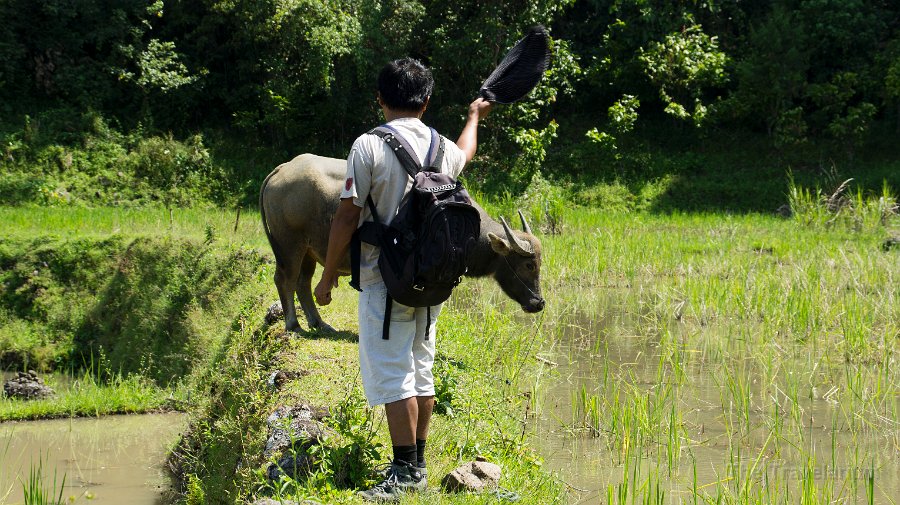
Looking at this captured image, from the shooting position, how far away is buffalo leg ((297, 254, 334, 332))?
720 cm

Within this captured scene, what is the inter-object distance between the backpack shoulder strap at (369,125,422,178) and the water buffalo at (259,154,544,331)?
2.27 metres

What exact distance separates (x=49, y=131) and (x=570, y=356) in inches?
527

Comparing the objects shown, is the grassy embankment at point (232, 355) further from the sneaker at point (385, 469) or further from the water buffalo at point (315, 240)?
the water buffalo at point (315, 240)

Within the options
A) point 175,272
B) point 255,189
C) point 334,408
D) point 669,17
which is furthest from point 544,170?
point 334,408

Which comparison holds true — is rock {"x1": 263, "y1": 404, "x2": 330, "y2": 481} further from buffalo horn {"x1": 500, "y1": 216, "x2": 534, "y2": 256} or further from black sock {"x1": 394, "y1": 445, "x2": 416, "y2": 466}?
buffalo horn {"x1": 500, "y1": 216, "x2": 534, "y2": 256}

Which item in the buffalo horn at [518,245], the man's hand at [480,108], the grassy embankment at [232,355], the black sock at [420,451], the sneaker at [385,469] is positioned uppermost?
the man's hand at [480,108]

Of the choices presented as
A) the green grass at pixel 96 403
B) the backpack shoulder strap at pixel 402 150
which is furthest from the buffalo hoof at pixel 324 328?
the backpack shoulder strap at pixel 402 150

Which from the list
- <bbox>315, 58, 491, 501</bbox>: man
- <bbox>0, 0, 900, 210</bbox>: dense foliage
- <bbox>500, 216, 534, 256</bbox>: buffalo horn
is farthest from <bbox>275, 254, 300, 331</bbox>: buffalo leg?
<bbox>0, 0, 900, 210</bbox>: dense foliage

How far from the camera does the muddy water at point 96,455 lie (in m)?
6.46

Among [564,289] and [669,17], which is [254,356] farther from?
[669,17]

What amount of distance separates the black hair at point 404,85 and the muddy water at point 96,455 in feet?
11.1

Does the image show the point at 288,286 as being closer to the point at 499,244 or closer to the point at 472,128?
the point at 499,244

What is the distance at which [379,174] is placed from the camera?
398 cm

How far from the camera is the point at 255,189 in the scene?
733 inches
